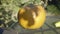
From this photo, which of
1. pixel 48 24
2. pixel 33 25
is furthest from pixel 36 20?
pixel 48 24

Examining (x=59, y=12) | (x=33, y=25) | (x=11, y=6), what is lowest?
(x=59, y=12)

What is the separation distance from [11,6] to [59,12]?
5.20 ft

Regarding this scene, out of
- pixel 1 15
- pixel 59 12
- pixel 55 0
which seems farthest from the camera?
pixel 55 0

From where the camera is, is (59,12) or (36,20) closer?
(36,20)

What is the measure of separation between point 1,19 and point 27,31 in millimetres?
1840

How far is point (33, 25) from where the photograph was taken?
3.52 feet

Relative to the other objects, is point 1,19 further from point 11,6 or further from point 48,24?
point 48,24

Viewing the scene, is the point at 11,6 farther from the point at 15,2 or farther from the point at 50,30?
the point at 50,30

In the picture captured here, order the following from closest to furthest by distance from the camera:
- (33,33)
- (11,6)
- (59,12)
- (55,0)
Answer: (33,33), (11,6), (59,12), (55,0)

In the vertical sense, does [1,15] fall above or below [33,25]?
below

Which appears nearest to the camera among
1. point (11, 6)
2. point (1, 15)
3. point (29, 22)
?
point (29, 22)

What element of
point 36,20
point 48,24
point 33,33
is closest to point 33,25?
point 36,20

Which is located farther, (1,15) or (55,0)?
(55,0)

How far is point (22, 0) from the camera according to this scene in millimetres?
2717
